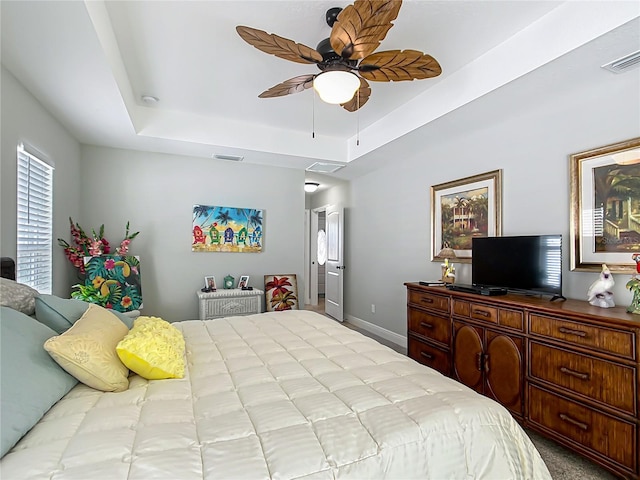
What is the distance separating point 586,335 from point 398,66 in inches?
77.6

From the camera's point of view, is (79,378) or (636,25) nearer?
(79,378)

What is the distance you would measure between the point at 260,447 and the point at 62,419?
706mm

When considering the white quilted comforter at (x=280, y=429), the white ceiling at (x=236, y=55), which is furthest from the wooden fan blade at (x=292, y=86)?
the white quilted comforter at (x=280, y=429)

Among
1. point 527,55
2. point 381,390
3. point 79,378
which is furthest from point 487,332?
point 79,378

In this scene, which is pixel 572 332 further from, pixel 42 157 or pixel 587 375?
pixel 42 157

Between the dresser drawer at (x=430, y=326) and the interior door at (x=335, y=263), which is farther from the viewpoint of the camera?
the interior door at (x=335, y=263)

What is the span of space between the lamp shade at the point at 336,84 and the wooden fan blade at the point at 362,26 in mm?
111

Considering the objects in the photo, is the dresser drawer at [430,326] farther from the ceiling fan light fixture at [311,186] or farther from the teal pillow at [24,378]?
the ceiling fan light fixture at [311,186]

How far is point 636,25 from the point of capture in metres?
1.78

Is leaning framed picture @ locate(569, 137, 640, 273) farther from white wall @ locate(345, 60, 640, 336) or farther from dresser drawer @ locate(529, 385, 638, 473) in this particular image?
dresser drawer @ locate(529, 385, 638, 473)

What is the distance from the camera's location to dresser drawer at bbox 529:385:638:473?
1.83 metres

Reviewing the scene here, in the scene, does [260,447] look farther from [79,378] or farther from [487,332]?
[487,332]

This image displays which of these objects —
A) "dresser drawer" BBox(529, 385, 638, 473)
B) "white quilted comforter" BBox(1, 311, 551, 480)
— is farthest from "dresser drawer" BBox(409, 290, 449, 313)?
"white quilted comforter" BBox(1, 311, 551, 480)

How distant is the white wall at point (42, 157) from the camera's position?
2186mm
